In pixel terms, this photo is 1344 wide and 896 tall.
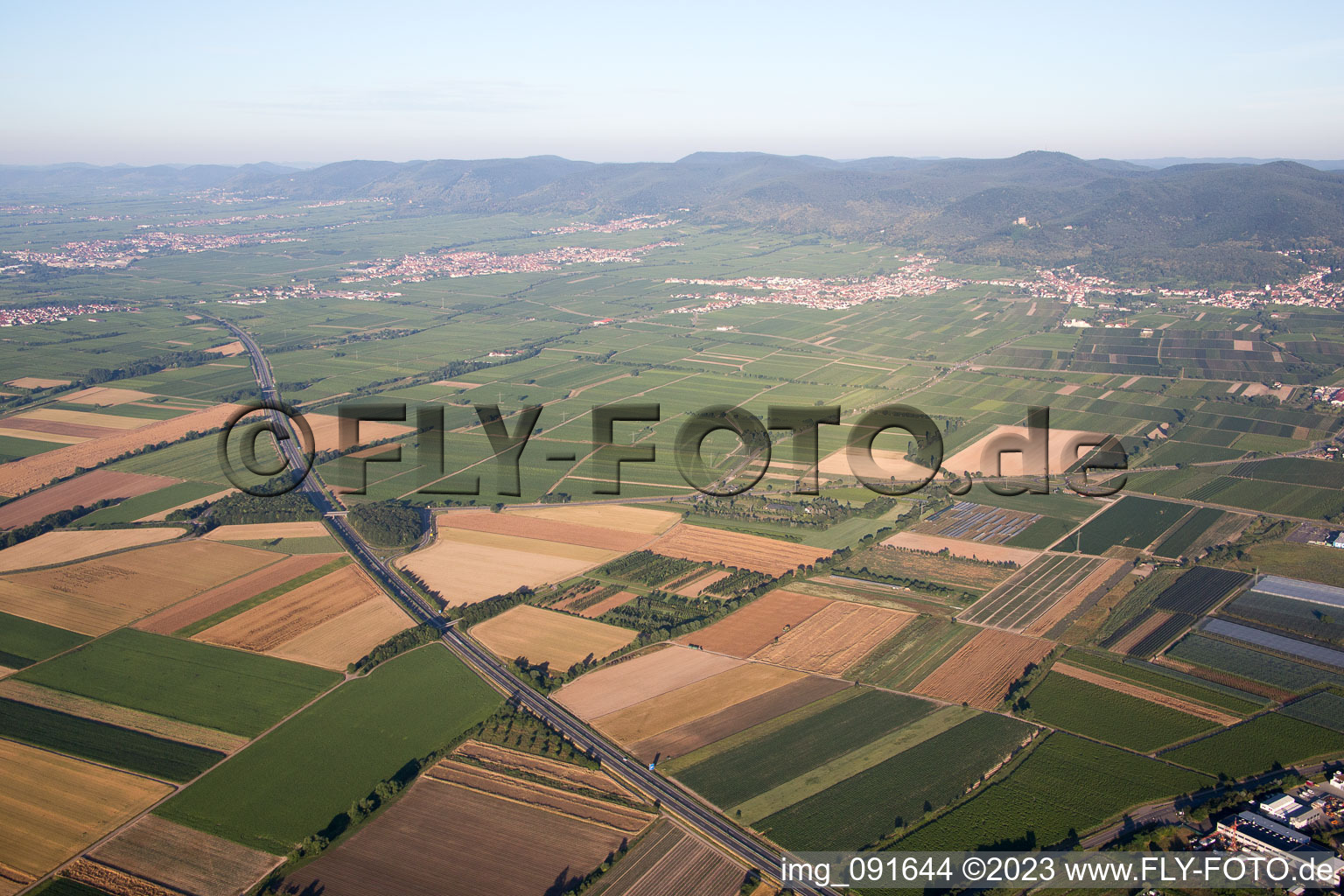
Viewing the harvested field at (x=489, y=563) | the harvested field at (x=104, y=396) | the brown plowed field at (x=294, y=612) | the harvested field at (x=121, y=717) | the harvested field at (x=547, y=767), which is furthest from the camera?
the harvested field at (x=104, y=396)

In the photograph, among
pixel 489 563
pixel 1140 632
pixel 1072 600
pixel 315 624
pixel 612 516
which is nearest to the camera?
pixel 1140 632

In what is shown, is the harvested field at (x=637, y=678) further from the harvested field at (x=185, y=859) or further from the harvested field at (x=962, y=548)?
the harvested field at (x=962, y=548)

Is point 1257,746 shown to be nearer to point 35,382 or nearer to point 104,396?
point 104,396

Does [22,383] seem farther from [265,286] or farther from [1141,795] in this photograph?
[1141,795]

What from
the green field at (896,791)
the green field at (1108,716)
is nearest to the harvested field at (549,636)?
the green field at (896,791)

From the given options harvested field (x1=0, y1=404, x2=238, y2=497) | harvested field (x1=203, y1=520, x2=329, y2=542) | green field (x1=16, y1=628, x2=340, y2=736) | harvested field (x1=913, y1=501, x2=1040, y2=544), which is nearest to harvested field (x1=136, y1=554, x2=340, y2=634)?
green field (x1=16, y1=628, x2=340, y2=736)

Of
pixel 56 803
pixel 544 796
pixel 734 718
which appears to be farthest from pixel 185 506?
pixel 734 718

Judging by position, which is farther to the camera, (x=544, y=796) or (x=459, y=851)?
(x=544, y=796)
